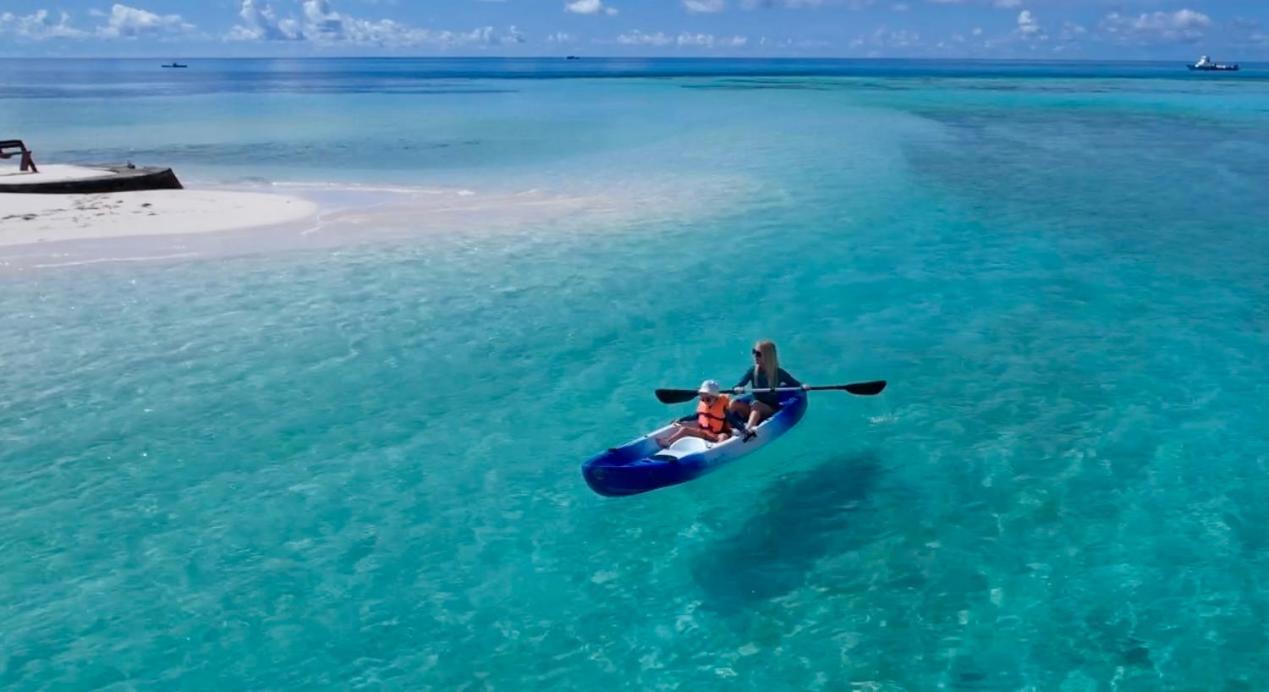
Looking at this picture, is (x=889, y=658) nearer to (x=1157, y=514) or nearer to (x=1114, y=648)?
(x=1114, y=648)

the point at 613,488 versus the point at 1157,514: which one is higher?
the point at 613,488

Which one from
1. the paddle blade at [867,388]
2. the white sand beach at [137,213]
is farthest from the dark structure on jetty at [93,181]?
the paddle blade at [867,388]

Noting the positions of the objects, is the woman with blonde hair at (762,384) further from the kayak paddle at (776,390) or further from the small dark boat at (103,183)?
the small dark boat at (103,183)

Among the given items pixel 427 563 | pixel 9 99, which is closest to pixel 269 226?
pixel 427 563

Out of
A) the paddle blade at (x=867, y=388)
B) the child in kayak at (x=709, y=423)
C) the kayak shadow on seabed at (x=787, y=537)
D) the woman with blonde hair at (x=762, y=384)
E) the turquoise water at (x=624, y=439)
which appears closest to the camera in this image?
the turquoise water at (x=624, y=439)

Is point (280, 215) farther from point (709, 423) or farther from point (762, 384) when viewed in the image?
point (709, 423)
